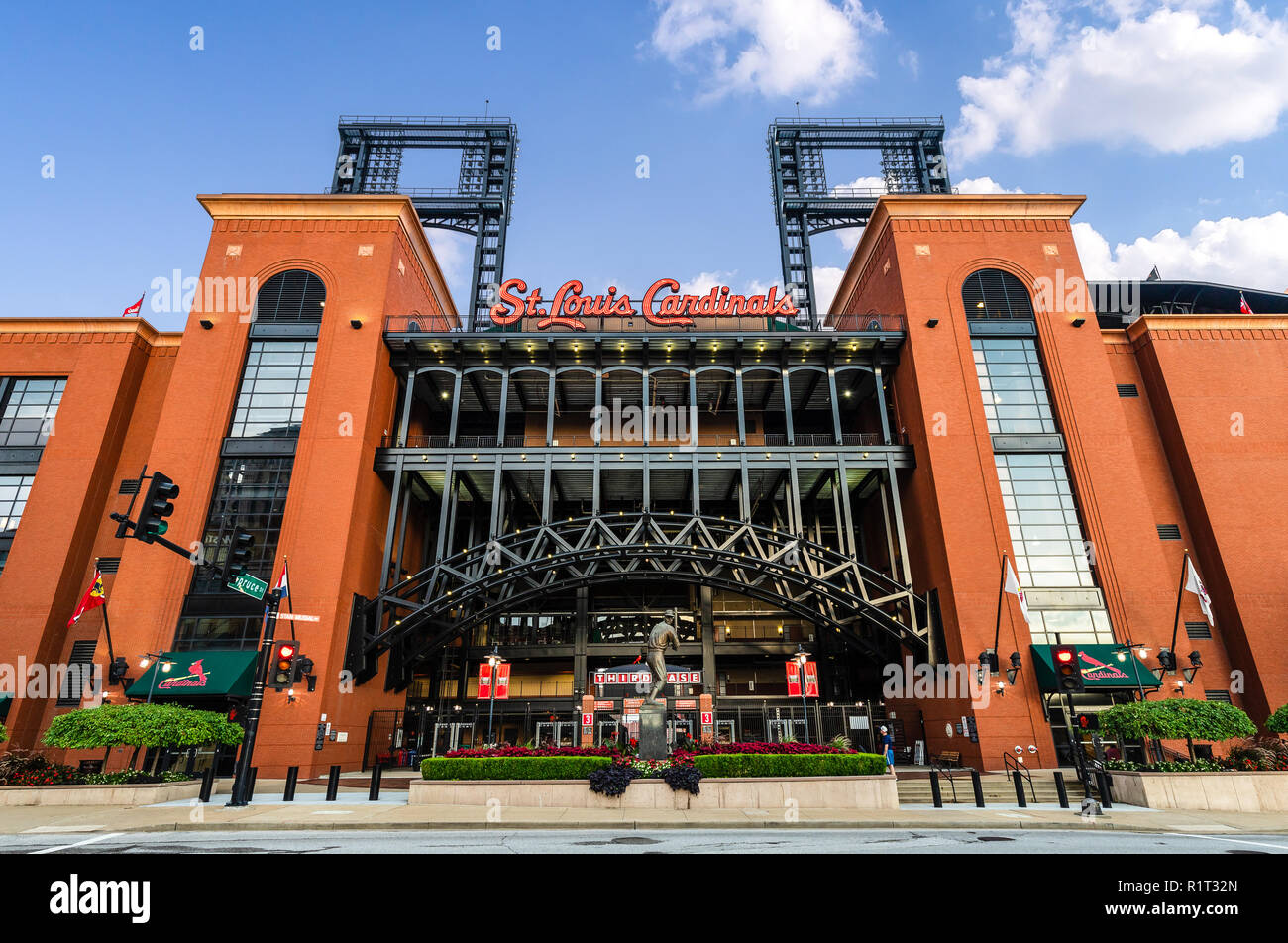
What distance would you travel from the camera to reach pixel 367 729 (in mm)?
31281

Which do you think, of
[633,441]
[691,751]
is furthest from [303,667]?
[633,441]

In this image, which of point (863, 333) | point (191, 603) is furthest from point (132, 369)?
point (863, 333)

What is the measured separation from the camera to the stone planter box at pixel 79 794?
791 inches

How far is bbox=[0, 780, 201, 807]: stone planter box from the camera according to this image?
20.1 metres

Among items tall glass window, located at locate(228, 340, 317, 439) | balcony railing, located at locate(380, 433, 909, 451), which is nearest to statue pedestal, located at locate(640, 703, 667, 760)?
balcony railing, located at locate(380, 433, 909, 451)

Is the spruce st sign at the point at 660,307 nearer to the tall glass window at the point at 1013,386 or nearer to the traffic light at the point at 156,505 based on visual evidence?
the tall glass window at the point at 1013,386

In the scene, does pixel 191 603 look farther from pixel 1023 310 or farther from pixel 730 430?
pixel 1023 310

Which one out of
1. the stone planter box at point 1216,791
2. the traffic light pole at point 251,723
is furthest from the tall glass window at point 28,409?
the stone planter box at point 1216,791

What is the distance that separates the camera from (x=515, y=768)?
19812 millimetres

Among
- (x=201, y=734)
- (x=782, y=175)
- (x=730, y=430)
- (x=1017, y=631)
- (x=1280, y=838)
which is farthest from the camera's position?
(x=782, y=175)

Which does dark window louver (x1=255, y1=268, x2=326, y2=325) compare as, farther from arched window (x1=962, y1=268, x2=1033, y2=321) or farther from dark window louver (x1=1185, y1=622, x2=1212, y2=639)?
dark window louver (x1=1185, y1=622, x2=1212, y2=639)

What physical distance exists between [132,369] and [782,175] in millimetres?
46363

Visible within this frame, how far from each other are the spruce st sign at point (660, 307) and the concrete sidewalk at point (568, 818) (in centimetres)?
2459

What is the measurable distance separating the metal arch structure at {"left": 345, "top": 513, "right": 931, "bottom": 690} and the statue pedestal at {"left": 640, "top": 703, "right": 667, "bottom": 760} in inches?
442
